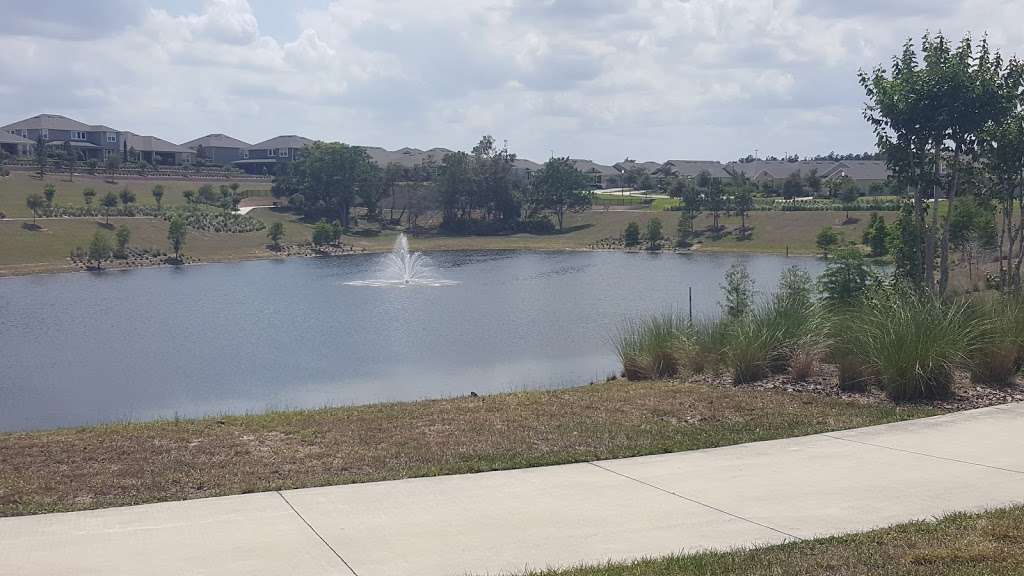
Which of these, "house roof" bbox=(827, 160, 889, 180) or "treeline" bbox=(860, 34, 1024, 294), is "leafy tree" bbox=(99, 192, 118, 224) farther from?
"house roof" bbox=(827, 160, 889, 180)

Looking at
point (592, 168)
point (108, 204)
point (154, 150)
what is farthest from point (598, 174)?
point (108, 204)

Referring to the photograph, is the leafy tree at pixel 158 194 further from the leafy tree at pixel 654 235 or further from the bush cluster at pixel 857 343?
the bush cluster at pixel 857 343

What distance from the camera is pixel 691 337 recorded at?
1716cm

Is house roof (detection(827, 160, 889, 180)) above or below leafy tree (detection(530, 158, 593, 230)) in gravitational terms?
above

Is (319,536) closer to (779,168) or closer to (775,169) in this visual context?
(775,169)

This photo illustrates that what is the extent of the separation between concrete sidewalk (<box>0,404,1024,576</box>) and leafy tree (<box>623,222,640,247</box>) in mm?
81934

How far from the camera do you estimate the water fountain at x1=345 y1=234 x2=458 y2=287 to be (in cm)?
6110

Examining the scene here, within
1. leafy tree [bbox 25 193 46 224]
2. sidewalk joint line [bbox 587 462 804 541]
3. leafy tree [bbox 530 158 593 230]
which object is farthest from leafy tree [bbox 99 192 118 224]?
sidewalk joint line [bbox 587 462 804 541]

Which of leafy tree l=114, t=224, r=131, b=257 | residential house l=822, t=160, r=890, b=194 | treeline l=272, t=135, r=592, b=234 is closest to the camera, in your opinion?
leafy tree l=114, t=224, r=131, b=257

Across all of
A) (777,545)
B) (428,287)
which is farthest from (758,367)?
(428,287)

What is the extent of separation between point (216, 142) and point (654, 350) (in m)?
139

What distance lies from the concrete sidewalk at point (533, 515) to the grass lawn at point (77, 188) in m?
74.6

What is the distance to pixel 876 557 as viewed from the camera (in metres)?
7.17

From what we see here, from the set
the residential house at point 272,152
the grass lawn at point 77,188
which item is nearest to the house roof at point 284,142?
the residential house at point 272,152
